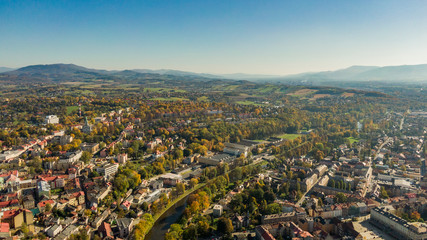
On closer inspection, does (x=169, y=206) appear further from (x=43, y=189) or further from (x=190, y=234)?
(x=43, y=189)

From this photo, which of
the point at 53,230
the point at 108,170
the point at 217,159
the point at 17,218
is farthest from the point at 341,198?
the point at 17,218

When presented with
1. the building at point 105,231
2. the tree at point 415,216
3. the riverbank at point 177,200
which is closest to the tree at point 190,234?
the riverbank at point 177,200

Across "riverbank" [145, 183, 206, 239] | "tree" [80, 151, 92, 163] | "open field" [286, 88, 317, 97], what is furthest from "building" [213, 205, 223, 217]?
"open field" [286, 88, 317, 97]

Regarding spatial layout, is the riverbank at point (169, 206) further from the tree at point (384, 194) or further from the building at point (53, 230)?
the tree at point (384, 194)

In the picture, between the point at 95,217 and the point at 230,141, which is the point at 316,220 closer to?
the point at 95,217

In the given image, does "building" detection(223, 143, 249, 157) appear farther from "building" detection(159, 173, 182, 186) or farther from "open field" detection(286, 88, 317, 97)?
"open field" detection(286, 88, 317, 97)
